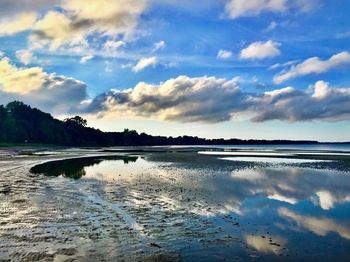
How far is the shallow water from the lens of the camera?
1324 cm

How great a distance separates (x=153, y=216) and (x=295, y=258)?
27.6ft

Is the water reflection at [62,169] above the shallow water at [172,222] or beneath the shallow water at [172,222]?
above

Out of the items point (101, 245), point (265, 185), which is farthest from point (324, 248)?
point (265, 185)

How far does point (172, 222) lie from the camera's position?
18.1 m

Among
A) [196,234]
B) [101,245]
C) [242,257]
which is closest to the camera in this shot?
[242,257]

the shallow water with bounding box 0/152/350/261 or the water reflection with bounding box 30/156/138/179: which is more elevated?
the water reflection with bounding box 30/156/138/179

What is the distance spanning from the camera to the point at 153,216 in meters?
19.4

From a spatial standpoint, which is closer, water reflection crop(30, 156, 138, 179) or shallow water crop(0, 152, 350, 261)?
shallow water crop(0, 152, 350, 261)

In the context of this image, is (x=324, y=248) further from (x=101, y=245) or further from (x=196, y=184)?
(x=196, y=184)

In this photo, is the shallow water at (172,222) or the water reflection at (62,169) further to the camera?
the water reflection at (62,169)

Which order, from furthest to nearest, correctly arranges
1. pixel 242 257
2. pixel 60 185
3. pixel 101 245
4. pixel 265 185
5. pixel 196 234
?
pixel 265 185 < pixel 60 185 < pixel 196 234 < pixel 101 245 < pixel 242 257

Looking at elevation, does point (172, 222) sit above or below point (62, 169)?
below

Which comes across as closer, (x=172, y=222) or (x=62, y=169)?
(x=172, y=222)

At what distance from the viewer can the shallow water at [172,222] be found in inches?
521
